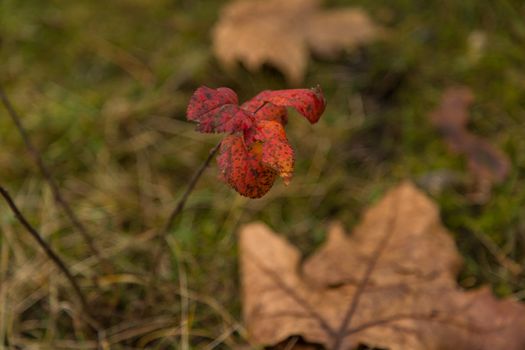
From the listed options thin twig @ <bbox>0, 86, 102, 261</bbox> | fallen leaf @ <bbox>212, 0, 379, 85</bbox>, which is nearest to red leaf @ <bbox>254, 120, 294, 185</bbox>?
thin twig @ <bbox>0, 86, 102, 261</bbox>

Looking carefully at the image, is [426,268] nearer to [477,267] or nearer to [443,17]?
[477,267]

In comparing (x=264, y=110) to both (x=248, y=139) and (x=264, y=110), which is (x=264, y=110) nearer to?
(x=264, y=110)

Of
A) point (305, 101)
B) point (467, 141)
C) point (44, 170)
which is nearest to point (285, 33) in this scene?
point (467, 141)

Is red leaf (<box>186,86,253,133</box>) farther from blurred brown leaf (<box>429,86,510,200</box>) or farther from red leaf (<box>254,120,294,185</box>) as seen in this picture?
blurred brown leaf (<box>429,86,510,200</box>)

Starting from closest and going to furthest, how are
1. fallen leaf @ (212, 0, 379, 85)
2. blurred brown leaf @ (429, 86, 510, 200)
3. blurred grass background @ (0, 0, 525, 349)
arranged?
blurred grass background @ (0, 0, 525, 349)
blurred brown leaf @ (429, 86, 510, 200)
fallen leaf @ (212, 0, 379, 85)

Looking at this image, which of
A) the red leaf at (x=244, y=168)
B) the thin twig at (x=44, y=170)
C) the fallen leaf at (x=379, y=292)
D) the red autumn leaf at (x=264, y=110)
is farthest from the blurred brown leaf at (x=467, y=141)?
the thin twig at (x=44, y=170)
